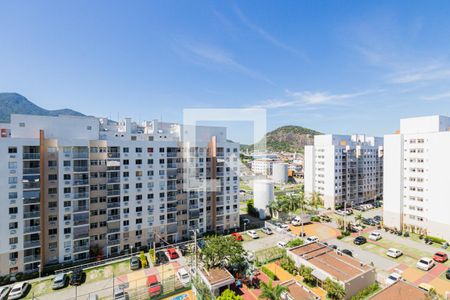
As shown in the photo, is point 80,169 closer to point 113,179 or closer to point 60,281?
point 113,179

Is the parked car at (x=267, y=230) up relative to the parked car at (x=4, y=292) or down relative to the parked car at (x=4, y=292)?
down

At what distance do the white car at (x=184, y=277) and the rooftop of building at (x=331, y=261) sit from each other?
43.5ft

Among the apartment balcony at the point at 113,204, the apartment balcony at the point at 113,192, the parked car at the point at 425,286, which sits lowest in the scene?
the parked car at the point at 425,286

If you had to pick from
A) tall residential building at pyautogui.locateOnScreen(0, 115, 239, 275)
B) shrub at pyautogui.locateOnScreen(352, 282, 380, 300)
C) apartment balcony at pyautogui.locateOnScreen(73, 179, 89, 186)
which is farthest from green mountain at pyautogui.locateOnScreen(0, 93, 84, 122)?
shrub at pyautogui.locateOnScreen(352, 282, 380, 300)

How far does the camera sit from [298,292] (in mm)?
21516

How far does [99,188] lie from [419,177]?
51.0 metres

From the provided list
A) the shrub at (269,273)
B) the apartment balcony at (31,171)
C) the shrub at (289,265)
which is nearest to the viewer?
the shrub at (269,273)

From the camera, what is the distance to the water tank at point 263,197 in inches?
1850

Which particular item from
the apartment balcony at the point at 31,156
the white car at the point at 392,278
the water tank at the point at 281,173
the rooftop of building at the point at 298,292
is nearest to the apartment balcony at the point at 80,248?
the apartment balcony at the point at 31,156

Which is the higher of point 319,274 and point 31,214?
point 31,214

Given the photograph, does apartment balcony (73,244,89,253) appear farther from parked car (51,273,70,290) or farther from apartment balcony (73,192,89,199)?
apartment balcony (73,192,89,199)

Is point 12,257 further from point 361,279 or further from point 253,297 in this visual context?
point 361,279

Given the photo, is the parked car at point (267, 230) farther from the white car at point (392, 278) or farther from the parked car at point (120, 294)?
the parked car at point (120, 294)

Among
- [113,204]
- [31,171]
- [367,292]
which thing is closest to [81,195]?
[113,204]
